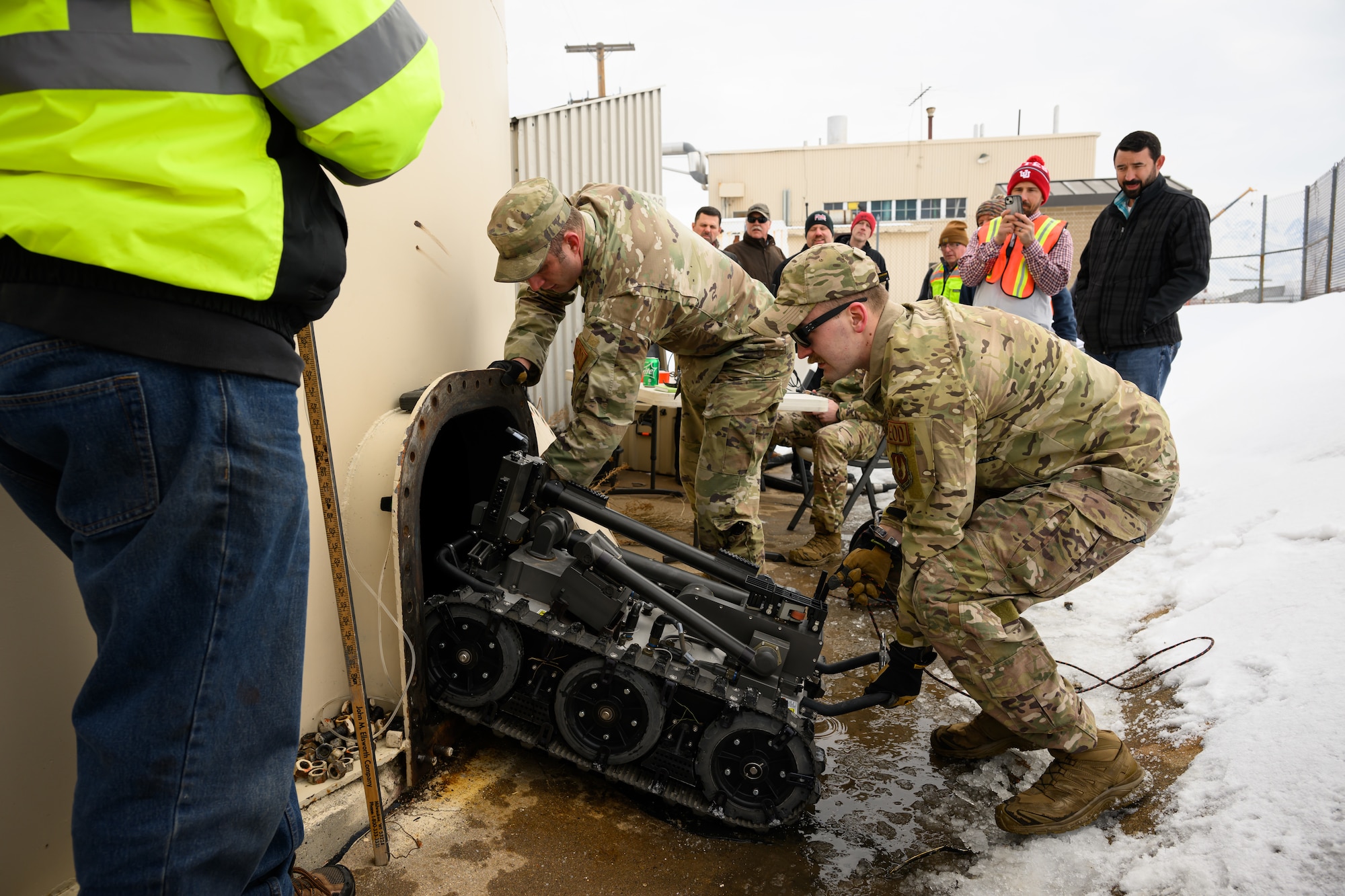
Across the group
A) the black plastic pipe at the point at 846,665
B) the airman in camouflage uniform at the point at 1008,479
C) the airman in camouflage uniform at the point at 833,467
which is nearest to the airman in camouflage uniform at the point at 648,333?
the airman in camouflage uniform at the point at 1008,479

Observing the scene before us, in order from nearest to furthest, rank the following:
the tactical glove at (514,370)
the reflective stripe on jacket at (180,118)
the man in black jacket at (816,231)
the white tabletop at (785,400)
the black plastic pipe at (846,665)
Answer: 1. the reflective stripe on jacket at (180,118)
2. the black plastic pipe at (846,665)
3. the tactical glove at (514,370)
4. the white tabletop at (785,400)
5. the man in black jacket at (816,231)

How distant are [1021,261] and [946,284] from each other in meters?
1.66

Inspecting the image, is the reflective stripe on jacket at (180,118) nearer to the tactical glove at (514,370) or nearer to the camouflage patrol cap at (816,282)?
the camouflage patrol cap at (816,282)

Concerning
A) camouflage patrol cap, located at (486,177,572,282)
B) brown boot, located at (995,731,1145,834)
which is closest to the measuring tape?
camouflage patrol cap, located at (486,177,572,282)

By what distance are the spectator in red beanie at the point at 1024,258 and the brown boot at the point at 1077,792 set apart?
3161 mm

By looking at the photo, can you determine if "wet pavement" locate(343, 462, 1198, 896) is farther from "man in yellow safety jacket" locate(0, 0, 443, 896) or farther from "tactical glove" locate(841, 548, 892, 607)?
"man in yellow safety jacket" locate(0, 0, 443, 896)

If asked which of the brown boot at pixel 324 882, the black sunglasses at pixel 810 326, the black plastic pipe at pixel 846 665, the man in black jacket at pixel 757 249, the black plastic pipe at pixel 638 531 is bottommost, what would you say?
the brown boot at pixel 324 882

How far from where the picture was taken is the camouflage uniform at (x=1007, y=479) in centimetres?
248

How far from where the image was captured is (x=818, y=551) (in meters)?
5.30

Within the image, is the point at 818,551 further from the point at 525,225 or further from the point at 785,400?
the point at 525,225

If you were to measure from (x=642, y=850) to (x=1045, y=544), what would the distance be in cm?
165

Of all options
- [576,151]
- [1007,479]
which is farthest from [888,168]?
[1007,479]

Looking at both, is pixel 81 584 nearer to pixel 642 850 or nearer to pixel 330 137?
pixel 330 137

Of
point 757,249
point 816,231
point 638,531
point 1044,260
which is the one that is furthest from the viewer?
point 757,249
